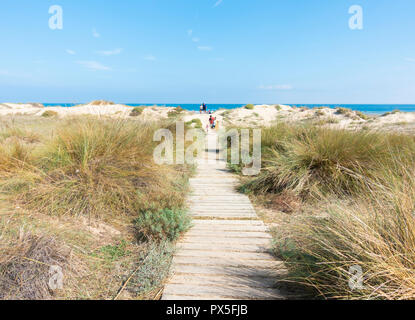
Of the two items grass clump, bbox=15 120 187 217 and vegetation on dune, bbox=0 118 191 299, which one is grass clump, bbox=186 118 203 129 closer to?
vegetation on dune, bbox=0 118 191 299

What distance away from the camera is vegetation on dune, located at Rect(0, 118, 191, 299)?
1.96 metres

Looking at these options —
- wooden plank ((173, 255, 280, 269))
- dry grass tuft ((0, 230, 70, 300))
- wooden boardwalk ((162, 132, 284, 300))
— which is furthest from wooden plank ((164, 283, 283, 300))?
dry grass tuft ((0, 230, 70, 300))

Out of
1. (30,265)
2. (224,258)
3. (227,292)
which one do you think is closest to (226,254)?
(224,258)

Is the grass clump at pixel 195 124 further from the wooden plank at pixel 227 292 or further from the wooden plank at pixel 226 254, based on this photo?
the wooden plank at pixel 227 292

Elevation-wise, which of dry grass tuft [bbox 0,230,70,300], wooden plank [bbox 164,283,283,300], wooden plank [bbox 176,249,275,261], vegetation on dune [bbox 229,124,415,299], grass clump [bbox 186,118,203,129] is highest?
grass clump [bbox 186,118,203,129]

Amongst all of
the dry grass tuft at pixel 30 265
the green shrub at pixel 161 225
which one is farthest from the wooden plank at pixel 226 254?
the dry grass tuft at pixel 30 265

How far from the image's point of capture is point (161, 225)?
271cm

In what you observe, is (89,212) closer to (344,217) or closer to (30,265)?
(30,265)

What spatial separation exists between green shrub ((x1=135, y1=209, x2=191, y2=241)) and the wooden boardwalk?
0.46 ft

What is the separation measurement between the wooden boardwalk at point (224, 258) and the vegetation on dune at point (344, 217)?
0.23 metres
